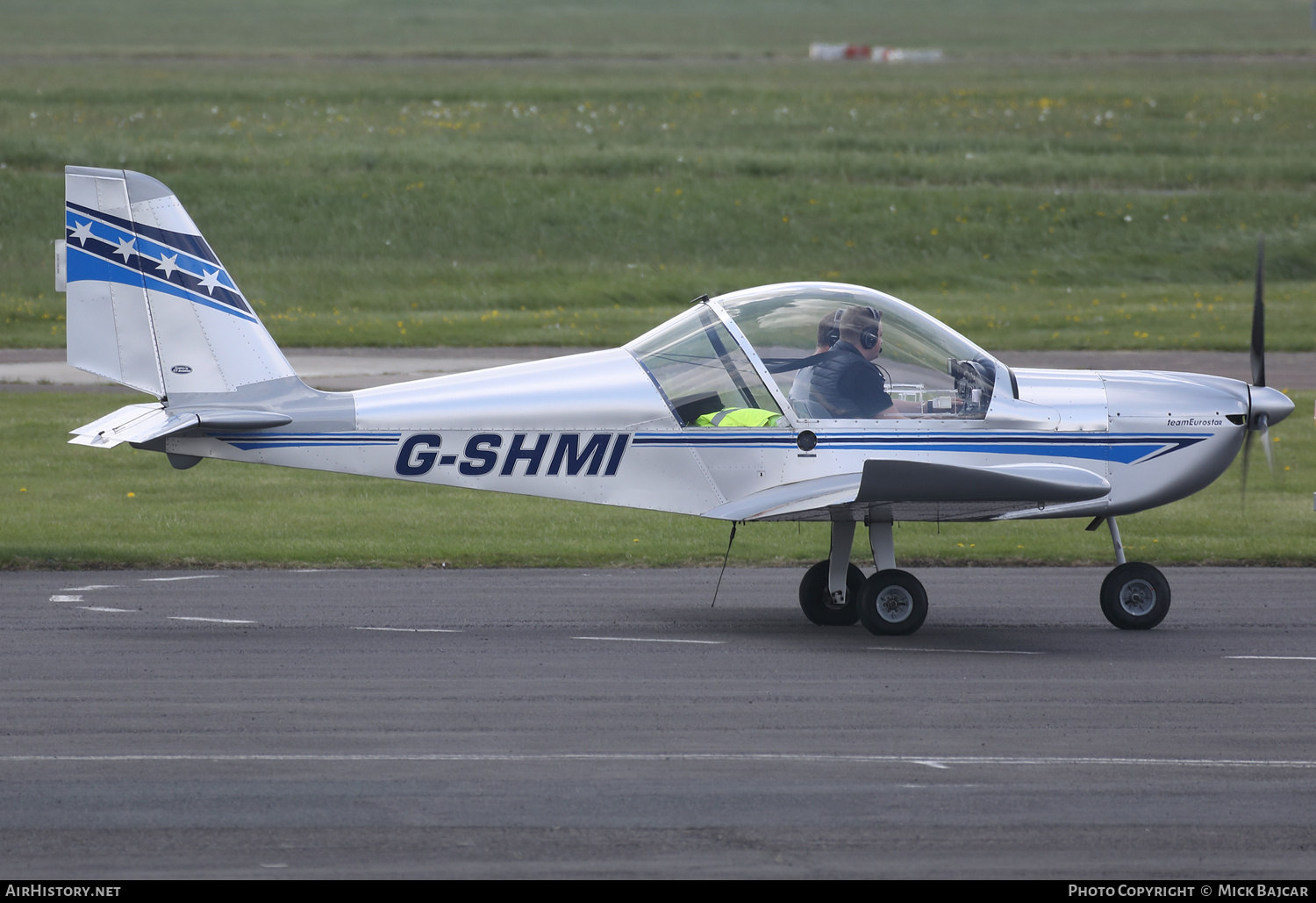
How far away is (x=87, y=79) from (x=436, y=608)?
153ft

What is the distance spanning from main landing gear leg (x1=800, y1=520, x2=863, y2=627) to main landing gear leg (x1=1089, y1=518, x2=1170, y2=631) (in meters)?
1.69

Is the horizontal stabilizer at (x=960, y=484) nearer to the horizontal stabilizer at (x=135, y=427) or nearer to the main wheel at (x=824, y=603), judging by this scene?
the main wheel at (x=824, y=603)

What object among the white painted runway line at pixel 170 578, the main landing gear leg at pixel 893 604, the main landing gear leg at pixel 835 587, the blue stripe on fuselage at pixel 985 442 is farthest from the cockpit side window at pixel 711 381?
the white painted runway line at pixel 170 578

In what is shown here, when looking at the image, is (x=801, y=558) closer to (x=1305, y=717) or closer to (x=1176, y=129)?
(x=1305, y=717)

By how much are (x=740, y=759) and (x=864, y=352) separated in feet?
11.4

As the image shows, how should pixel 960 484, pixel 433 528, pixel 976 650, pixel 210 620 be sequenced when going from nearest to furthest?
1. pixel 960 484
2. pixel 976 650
3. pixel 210 620
4. pixel 433 528

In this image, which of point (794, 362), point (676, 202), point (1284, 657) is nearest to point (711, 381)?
point (794, 362)

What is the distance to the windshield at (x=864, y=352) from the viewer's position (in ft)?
33.5

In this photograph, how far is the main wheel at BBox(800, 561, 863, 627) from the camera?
10.8 m

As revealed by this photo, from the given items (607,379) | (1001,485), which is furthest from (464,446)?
(1001,485)

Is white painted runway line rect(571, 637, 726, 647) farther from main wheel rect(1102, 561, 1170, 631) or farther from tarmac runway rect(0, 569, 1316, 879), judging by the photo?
main wheel rect(1102, 561, 1170, 631)

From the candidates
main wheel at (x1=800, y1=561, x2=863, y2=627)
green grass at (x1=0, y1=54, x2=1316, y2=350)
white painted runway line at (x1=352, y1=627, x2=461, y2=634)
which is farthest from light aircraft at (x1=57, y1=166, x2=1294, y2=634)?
green grass at (x1=0, y1=54, x2=1316, y2=350)

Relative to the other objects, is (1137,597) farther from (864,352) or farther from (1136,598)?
(864,352)

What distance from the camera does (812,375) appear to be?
10.2 meters
